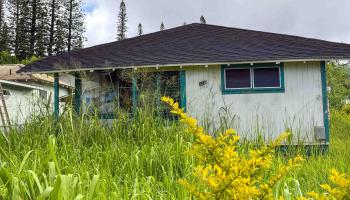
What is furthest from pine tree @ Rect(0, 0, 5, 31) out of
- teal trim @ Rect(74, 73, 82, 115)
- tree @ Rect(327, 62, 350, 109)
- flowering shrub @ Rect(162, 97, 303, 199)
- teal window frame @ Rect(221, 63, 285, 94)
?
flowering shrub @ Rect(162, 97, 303, 199)

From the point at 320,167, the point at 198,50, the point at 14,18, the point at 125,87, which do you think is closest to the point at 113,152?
the point at 320,167

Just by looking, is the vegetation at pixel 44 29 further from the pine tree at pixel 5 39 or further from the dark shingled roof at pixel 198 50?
the dark shingled roof at pixel 198 50

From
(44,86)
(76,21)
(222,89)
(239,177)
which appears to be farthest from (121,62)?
(76,21)

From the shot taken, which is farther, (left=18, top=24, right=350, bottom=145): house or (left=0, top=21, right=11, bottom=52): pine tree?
(left=0, top=21, right=11, bottom=52): pine tree

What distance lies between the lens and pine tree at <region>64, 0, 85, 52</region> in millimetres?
41375

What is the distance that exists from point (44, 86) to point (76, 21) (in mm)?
21957

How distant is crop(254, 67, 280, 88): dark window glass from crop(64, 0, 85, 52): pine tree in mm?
35448

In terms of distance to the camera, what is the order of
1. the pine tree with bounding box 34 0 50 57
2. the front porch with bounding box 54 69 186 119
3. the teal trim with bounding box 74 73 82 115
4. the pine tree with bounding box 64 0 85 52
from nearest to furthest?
the teal trim with bounding box 74 73 82 115 → the front porch with bounding box 54 69 186 119 → the pine tree with bounding box 34 0 50 57 → the pine tree with bounding box 64 0 85 52

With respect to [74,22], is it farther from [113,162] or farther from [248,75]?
[113,162]

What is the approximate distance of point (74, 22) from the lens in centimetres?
4159

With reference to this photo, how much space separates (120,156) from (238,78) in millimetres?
6305

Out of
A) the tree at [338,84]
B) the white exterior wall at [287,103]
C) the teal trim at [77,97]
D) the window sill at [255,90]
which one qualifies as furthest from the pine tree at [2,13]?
the window sill at [255,90]

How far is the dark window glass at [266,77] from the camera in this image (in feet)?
31.8

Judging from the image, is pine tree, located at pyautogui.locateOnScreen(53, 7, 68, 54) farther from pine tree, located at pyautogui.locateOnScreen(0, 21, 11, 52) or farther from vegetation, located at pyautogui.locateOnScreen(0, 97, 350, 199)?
vegetation, located at pyautogui.locateOnScreen(0, 97, 350, 199)
